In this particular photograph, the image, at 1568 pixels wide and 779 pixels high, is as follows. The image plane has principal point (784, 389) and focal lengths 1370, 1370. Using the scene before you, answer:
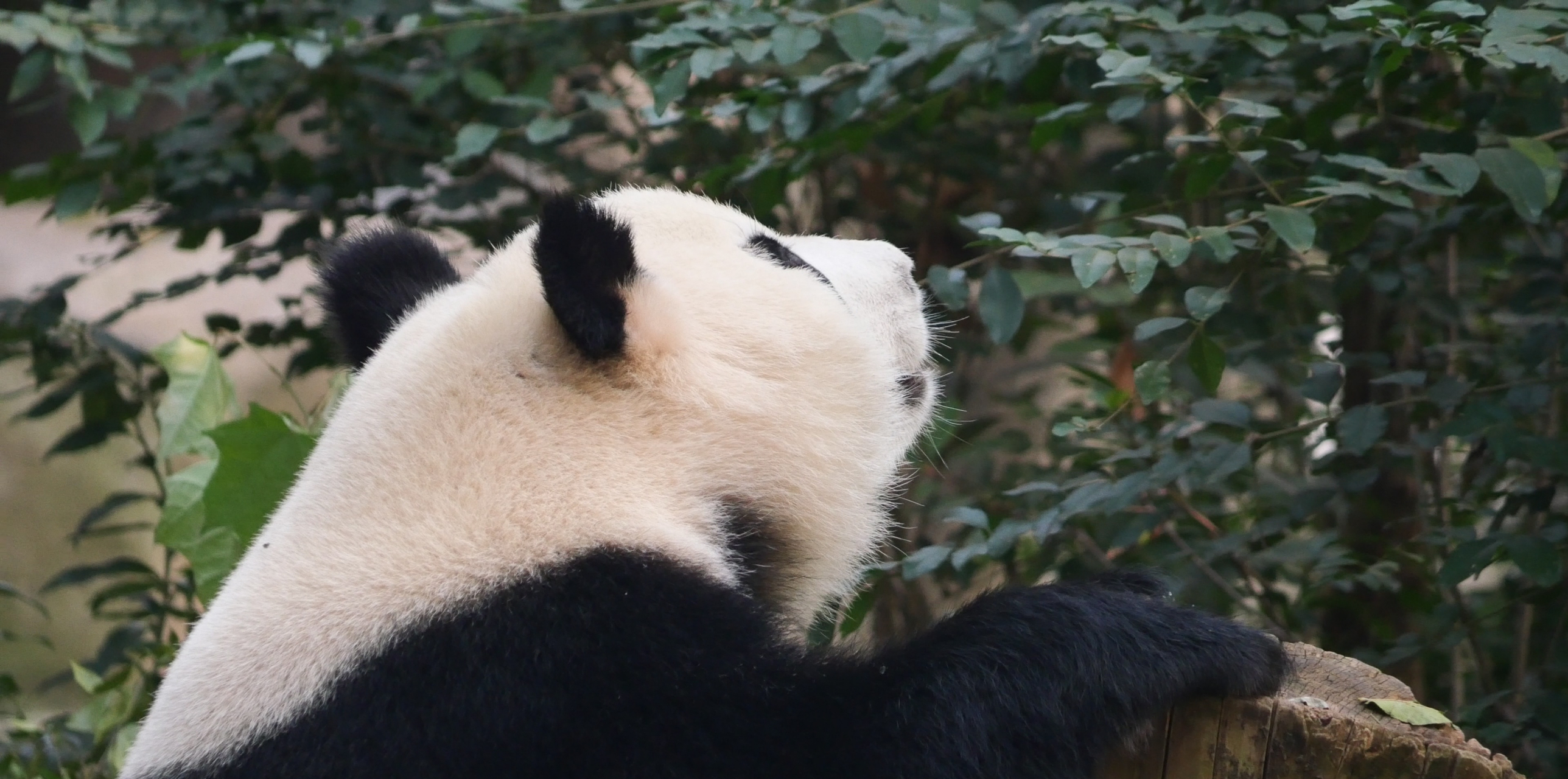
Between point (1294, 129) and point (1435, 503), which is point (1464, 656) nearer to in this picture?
point (1435, 503)

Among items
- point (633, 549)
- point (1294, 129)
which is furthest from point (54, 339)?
point (1294, 129)

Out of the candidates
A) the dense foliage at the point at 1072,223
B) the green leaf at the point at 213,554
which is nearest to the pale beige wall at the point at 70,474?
the dense foliage at the point at 1072,223

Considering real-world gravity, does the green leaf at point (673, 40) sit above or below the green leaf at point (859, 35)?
above

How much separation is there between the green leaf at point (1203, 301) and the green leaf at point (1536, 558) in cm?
58

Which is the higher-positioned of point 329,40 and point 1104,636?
point 329,40

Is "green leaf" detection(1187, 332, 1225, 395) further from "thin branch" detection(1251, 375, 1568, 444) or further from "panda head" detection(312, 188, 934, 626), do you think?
"panda head" detection(312, 188, 934, 626)

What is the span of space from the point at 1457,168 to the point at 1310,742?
909mm

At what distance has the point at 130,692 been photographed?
3221 millimetres

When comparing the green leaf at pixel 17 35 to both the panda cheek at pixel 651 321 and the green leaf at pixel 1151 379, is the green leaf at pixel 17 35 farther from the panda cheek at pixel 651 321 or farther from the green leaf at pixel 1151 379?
the green leaf at pixel 1151 379

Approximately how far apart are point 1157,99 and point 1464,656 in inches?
82.7

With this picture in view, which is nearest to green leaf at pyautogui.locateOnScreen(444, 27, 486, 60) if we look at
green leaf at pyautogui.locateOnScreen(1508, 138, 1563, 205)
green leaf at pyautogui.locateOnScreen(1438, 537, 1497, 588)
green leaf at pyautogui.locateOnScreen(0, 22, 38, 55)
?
green leaf at pyautogui.locateOnScreen(0, 22, 38, 55)

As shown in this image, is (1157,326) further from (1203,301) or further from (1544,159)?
(1544,159)

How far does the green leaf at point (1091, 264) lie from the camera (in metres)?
1.89

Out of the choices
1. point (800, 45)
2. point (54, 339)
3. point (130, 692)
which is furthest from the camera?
point (54, 339)
